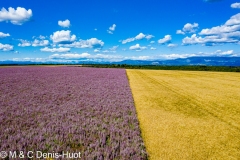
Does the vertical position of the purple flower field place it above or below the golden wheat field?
above

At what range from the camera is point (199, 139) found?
6.64 meters

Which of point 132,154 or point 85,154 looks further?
point 132,154

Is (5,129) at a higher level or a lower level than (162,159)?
higher

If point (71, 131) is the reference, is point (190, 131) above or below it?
below

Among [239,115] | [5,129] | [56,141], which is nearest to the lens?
[56,141]

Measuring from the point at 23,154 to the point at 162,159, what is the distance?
408cm

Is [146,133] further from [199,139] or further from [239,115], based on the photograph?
[239,115]

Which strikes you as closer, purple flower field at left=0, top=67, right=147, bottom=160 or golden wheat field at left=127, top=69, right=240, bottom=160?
purple flower field at left=0, top=67, right=147, bottom=160

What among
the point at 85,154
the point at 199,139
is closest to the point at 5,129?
the point at 85,154

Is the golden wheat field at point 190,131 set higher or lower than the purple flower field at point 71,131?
lower

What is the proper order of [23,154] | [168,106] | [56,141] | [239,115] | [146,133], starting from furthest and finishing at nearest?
[168,106] → [239,115] → [146,133] → [56,141] → [23,154]

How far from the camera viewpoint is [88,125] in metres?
7.04

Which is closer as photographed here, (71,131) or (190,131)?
(71,131)

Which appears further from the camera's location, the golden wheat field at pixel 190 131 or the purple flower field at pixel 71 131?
the golden wheat field at pixel 190 131
